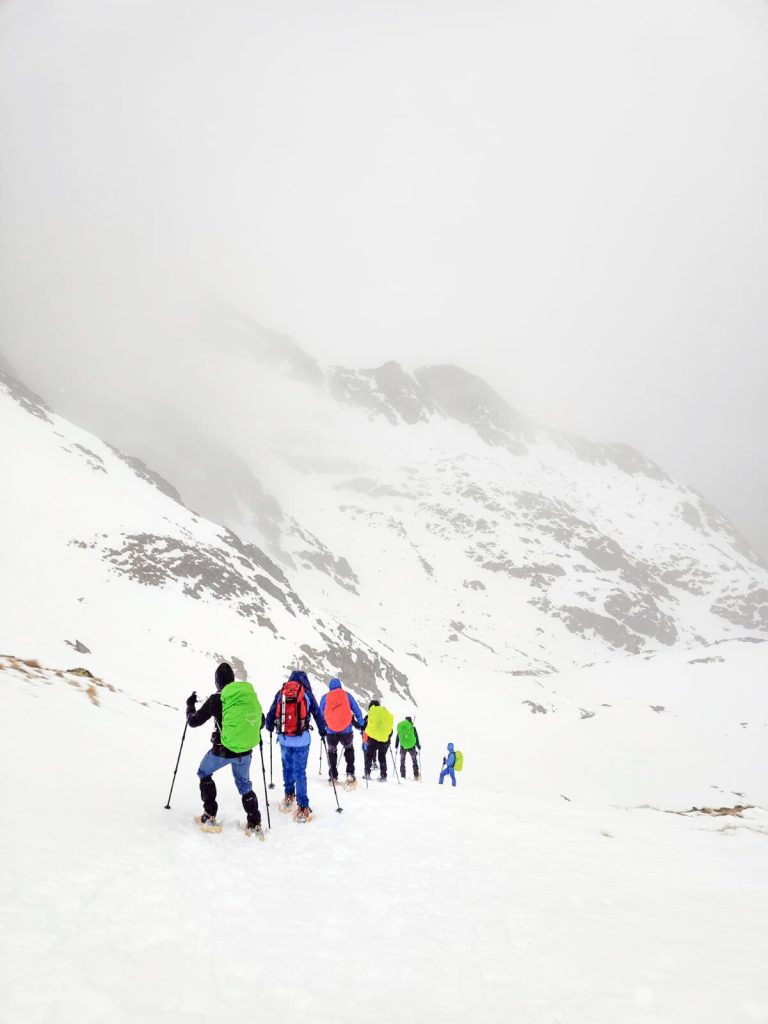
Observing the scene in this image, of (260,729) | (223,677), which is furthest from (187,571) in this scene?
(260,729)

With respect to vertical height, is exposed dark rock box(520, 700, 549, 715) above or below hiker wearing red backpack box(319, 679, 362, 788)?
below

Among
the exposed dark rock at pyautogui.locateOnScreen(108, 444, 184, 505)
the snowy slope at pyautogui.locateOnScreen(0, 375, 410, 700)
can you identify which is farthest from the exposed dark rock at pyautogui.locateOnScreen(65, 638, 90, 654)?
the exposed dark rock at pyautogui.locateOnScreen(108, 444, 184, 505)

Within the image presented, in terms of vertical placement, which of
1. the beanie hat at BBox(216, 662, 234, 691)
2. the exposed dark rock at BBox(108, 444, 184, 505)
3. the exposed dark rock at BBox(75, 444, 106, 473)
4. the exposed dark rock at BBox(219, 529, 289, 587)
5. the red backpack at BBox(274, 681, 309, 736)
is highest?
the exposed dark rock at BBox(108, 444, 184, 505)

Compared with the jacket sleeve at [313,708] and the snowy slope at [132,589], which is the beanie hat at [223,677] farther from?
the snowy slope at [132,589]

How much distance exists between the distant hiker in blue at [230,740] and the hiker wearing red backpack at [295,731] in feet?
3.07

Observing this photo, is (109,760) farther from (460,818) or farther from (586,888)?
(586,888)

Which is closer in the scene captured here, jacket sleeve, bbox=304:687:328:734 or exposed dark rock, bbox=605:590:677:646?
jacket sleeve, bbox=304:687:328:734

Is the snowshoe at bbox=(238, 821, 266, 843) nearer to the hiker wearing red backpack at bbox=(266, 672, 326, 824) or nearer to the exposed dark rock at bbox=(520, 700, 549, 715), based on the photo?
the hiker wearing red backpack at bbox=(266, 672, 326, 824)

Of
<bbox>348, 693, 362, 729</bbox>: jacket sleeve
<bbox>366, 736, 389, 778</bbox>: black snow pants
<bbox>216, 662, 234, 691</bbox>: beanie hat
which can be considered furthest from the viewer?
<bbox>366, 736, 389, 778</bbox>: black snow pants

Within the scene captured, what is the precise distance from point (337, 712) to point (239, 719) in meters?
3.26

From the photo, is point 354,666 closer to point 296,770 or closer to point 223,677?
point 296,770

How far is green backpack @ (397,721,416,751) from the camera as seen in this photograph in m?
13.5

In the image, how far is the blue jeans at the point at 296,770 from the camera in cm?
750

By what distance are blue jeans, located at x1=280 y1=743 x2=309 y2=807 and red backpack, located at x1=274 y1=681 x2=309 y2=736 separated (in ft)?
0.91
